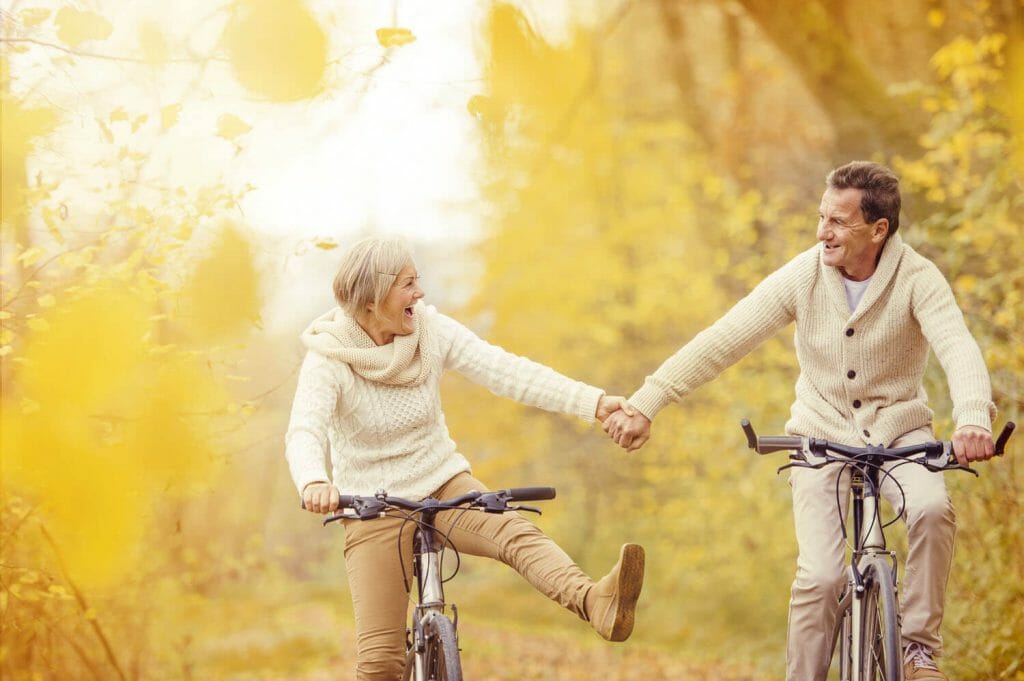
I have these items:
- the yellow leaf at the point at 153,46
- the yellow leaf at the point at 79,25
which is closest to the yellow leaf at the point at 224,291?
the yellow leaf at the point at 153,46

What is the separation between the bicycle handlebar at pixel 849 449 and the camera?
3.81 m

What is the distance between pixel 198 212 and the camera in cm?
569

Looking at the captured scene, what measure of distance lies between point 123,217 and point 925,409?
12.5 ft

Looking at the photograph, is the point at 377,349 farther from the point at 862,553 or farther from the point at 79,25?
the point at 79,25

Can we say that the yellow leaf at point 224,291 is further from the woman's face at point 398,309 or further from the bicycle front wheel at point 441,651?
the bicycle front wheel at point 441,651

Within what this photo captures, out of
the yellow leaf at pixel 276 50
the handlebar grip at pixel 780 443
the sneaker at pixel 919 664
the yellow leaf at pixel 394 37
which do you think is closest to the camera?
→ the handlebar grip at pixel 780 443

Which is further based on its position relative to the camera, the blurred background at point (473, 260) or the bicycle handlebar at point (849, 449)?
the blurred background at point (473, 260)

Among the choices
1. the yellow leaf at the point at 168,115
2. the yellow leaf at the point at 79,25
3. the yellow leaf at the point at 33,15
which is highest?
the yellow leaf at the point at 33,15

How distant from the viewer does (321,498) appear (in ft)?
11.8

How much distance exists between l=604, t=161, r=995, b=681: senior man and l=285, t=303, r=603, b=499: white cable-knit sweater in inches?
16.1

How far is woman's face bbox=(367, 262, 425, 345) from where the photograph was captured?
4.14m

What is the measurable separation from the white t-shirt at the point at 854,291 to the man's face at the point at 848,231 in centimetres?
6

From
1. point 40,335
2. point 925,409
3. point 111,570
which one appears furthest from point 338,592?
point 925,409

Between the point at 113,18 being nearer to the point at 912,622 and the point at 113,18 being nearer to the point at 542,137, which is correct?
the point at 912,622
